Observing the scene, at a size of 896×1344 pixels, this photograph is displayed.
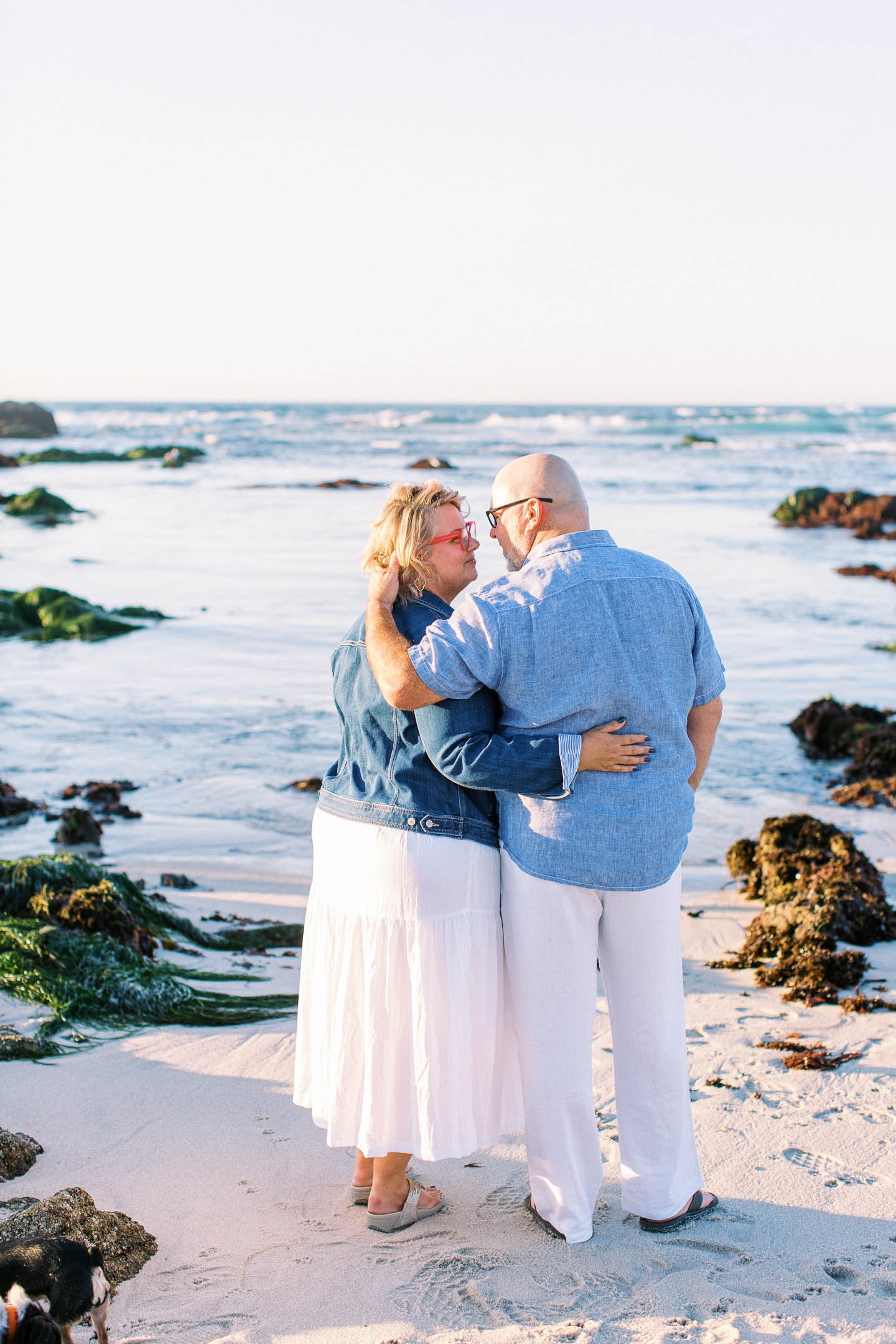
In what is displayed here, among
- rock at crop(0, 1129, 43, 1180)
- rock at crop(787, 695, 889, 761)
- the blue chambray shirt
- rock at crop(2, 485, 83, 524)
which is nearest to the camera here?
the blue chambray shirt

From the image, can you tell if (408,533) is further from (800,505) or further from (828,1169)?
(800,505)

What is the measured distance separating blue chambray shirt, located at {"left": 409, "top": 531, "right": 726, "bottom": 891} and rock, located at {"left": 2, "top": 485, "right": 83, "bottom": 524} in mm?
21875

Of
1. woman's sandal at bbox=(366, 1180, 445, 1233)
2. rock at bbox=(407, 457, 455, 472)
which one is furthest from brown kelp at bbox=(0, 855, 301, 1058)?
rock at bbox=(407, 457, 455, 472)

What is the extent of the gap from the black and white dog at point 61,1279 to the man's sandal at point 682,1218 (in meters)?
1.36

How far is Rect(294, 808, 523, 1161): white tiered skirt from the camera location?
9.73 feet

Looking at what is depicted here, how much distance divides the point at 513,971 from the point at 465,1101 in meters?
0.34

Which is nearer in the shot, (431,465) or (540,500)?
(540,500)

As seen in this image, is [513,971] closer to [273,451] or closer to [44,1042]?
[44,1042]

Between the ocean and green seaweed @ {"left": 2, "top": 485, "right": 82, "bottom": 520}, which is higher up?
green seaweed @ {"left": 2, "top": 485, "right": 82, "bottom": 520}

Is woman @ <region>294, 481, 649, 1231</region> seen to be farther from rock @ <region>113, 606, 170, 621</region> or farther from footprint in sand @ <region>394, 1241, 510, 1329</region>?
rock @ <region>113, 606, 170, 621</region>

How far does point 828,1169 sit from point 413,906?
1452 mm

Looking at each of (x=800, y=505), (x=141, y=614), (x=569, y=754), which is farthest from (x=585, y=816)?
(x=800, y=505)

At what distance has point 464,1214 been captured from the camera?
324 cm

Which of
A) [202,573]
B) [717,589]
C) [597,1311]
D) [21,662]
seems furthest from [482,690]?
[202,573]
